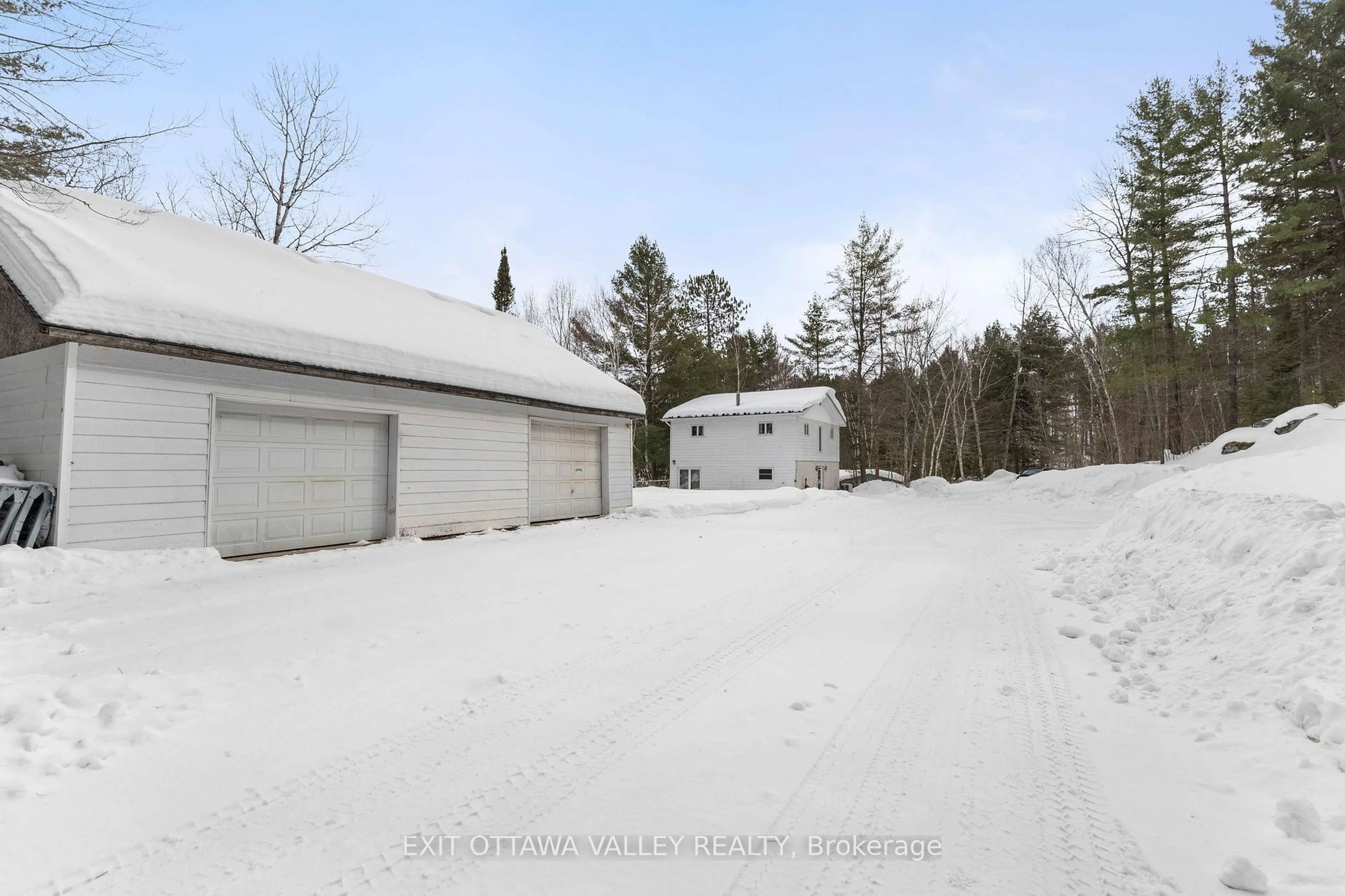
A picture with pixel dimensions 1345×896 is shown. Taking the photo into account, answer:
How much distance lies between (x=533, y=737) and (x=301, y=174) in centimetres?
2136

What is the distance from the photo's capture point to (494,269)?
107ft

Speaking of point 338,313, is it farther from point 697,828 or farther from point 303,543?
point 697,828

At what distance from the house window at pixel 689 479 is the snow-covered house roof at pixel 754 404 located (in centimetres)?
290

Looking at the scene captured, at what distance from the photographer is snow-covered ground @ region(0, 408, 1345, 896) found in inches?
71.7

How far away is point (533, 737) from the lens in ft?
8.79

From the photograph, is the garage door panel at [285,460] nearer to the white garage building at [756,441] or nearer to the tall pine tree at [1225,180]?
the white garage building at [756,441]

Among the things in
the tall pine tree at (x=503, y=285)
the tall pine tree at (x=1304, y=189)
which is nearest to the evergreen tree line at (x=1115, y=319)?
the tall pine tree at (x=1304, y=189)

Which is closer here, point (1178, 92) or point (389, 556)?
point (389, 556)

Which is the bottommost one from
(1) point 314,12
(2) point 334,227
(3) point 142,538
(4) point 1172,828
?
(4) point 1172,828

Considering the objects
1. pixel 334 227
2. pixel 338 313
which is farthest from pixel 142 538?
pixel 334 227

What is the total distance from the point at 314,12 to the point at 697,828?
15100mm

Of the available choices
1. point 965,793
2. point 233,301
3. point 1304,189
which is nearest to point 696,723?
point 965,793

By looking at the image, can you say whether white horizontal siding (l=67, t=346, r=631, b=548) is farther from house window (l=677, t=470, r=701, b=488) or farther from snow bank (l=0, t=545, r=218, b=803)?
house window (l=677, t=470, r=701, b=488)

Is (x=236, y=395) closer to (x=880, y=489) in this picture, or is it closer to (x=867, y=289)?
(x=880, y=489)
